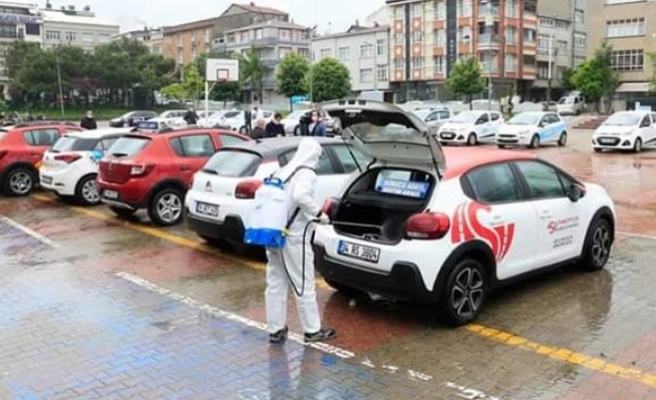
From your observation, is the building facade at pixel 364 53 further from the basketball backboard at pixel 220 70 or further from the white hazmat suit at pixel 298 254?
the white hazmat suit at pixel 298 254

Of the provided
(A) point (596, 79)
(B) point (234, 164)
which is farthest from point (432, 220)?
(A) point (596, 79)

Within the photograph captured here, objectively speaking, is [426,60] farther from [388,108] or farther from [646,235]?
[388,108]

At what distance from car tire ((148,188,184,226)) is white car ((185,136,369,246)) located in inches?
75.4

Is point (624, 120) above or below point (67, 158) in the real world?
above

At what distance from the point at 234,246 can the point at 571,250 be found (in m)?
4.32

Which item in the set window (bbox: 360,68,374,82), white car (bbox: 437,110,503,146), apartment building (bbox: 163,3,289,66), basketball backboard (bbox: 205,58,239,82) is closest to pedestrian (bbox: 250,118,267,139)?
white car (bbox: 437,110,503,146)

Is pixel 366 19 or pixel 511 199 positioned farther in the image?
pixel 366 19

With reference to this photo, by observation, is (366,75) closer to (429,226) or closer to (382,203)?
A: (382,203)

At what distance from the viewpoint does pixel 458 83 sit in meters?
59.6

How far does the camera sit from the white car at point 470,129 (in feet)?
101

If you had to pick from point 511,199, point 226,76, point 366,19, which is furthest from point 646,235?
point 366,19

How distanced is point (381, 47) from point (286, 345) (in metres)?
70.8

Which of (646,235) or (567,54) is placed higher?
(567,54)

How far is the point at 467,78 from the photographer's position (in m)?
59.3
